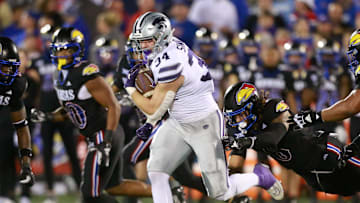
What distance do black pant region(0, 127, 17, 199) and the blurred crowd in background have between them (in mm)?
12

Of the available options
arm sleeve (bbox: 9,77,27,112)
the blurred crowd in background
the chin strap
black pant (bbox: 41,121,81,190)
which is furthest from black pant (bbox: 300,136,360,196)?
black pant (bbox: 41,121,81,190)

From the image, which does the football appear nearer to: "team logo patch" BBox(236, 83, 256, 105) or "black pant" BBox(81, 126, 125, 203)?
"team logo patch" BBox(236, 83, 256, 105)

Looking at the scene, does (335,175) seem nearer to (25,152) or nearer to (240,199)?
(240,199)

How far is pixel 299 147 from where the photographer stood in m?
6.02

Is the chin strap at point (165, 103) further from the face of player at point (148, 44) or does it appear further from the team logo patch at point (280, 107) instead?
the team logo patch at point (280, 107)

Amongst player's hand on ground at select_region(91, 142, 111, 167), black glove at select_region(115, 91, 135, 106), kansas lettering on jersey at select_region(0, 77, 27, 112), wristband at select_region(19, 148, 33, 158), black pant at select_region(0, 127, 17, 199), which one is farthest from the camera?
black pant at select_region(0, 127, 17, 199)

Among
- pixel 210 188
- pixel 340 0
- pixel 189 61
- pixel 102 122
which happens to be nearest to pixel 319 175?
pixel 210 188

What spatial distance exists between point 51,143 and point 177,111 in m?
3.39

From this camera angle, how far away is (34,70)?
372 inches

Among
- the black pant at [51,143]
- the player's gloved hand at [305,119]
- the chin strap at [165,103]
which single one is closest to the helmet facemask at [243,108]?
the player's gloved hand at [305,119]

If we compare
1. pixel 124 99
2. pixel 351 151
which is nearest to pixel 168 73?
pixel 351 151

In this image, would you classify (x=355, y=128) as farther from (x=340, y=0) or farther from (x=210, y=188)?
(x=340, y=0)

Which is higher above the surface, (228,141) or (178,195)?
(228,141)

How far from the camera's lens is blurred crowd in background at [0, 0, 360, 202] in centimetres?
911
